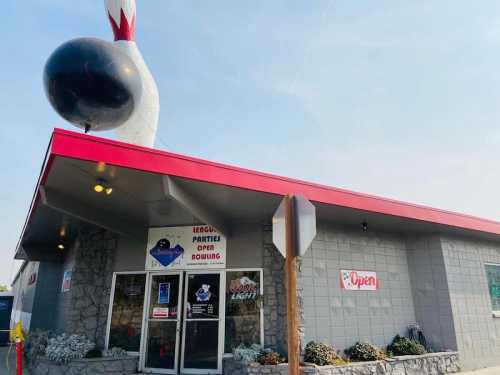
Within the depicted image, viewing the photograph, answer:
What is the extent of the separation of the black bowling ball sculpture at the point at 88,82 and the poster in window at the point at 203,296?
14.2 feet

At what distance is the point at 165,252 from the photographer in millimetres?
9469

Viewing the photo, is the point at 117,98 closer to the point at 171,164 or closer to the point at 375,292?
the point at 171,164

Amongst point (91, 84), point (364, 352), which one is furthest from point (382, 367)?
point (91, 84)

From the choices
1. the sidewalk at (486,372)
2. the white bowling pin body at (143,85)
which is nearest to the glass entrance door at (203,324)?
the white bowling pin body at (143,85)

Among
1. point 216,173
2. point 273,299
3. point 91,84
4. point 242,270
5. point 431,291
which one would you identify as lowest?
point 273,299

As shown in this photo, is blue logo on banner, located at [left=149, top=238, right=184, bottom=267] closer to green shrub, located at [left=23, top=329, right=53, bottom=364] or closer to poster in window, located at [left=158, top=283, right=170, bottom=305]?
poster in window, located at [left=158, top=283, right=170, bottom=305]

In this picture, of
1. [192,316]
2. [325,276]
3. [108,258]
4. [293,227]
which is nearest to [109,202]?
[108,258]

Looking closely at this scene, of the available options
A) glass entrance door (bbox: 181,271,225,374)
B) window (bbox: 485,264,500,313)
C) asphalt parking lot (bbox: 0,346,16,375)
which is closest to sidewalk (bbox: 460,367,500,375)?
window (bbox: 485,264,500,313)

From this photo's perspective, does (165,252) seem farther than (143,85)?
No

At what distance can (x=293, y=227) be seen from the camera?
3.21m

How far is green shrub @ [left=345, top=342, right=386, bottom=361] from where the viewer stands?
8453 millimetres

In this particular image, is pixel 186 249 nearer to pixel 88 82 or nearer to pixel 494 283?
pixel 88 82

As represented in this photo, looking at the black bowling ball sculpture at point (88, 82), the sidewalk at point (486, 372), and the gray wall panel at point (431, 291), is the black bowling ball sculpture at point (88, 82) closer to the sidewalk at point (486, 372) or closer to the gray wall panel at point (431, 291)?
the gray wall panel at point (431, 291)

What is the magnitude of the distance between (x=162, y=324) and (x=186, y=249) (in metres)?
1.82
